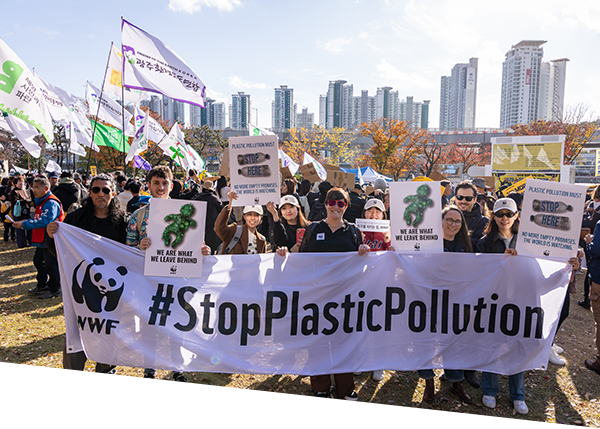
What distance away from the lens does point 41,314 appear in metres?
5.57

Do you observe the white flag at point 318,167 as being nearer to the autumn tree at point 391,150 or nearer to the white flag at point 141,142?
the white flag at point 141,142

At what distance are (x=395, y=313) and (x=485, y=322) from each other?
0.88 metres

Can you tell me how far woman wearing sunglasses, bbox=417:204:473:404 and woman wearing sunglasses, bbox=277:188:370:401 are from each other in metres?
0.72

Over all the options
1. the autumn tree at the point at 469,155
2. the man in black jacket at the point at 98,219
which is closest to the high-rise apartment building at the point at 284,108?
the autumn tree at the point at 469,155

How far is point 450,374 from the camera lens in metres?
3.67

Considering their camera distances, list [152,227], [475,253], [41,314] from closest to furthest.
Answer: [152,227]
[475,253]
[41,314]

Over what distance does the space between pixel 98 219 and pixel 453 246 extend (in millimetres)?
3507

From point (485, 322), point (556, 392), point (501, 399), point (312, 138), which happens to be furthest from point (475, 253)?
point (312, 138)

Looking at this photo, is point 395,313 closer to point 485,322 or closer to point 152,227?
point 485,322

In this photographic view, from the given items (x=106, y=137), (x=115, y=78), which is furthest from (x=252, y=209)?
(x=106, y=137)

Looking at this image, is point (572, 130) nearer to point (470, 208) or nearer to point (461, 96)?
point (470, 208)

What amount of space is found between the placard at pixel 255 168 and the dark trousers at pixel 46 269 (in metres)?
4.32

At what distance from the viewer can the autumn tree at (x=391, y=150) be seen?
3997cm

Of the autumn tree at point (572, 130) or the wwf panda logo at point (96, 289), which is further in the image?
the autumn tree at point (572, 130)
